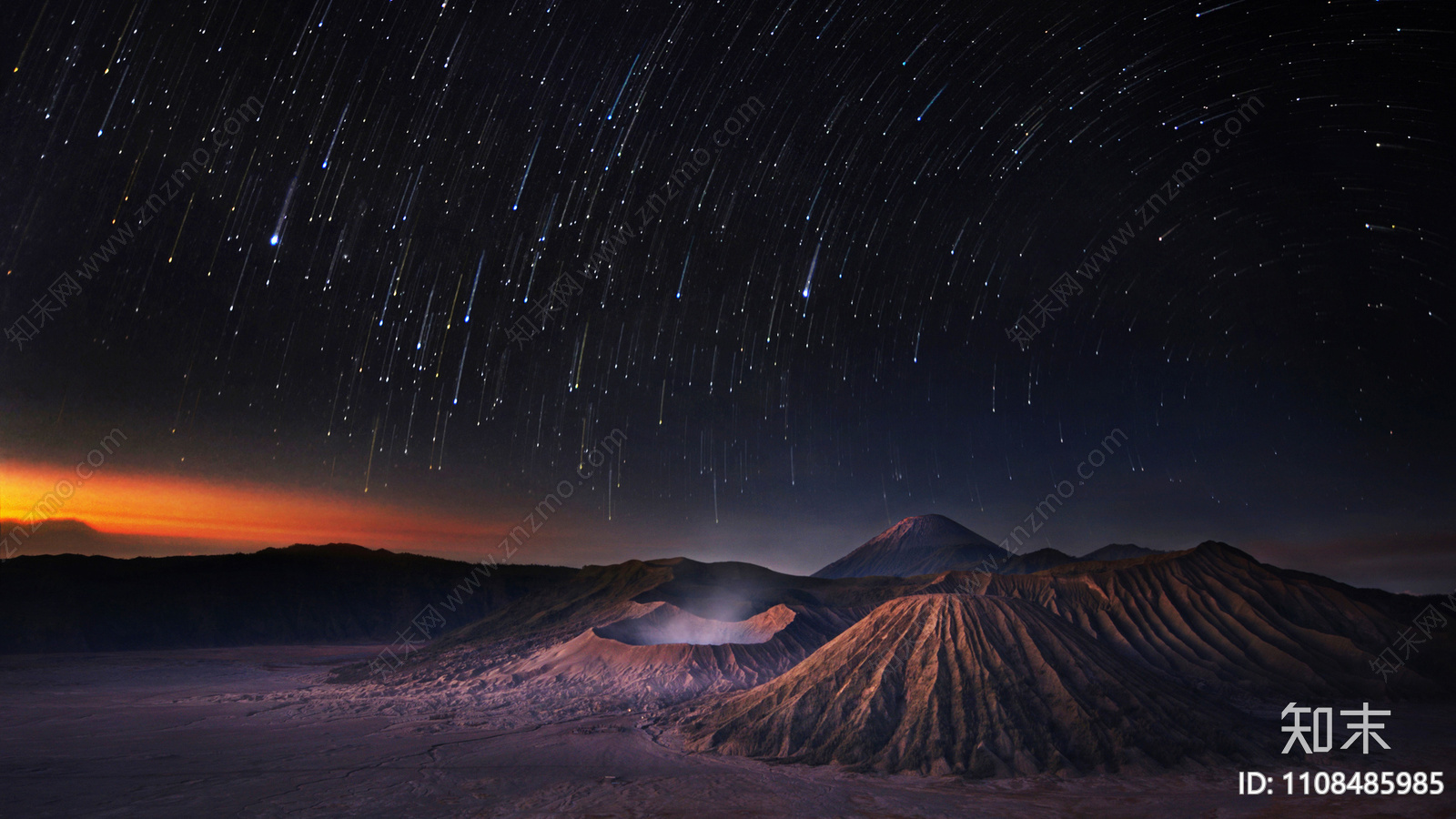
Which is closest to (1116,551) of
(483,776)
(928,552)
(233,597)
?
(928,552)

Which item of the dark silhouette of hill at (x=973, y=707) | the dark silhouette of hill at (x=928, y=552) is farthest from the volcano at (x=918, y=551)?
the dark silhouette of hill at (x=973, y=707)

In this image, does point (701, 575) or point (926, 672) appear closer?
point (926, 672)

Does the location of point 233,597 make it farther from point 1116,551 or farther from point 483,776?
point 1116,551

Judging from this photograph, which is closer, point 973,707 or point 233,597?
point 973,707

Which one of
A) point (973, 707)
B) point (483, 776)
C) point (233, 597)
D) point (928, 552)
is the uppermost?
point (928, 552)

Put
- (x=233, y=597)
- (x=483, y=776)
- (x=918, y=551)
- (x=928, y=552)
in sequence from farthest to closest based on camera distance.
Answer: (x=918, y=551) → (x=928, y=552) → (x=233, y=597) → (x=483, y=776)

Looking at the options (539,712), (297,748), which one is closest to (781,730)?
(539,712)

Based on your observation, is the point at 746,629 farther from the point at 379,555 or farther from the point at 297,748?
the point at 379,555
